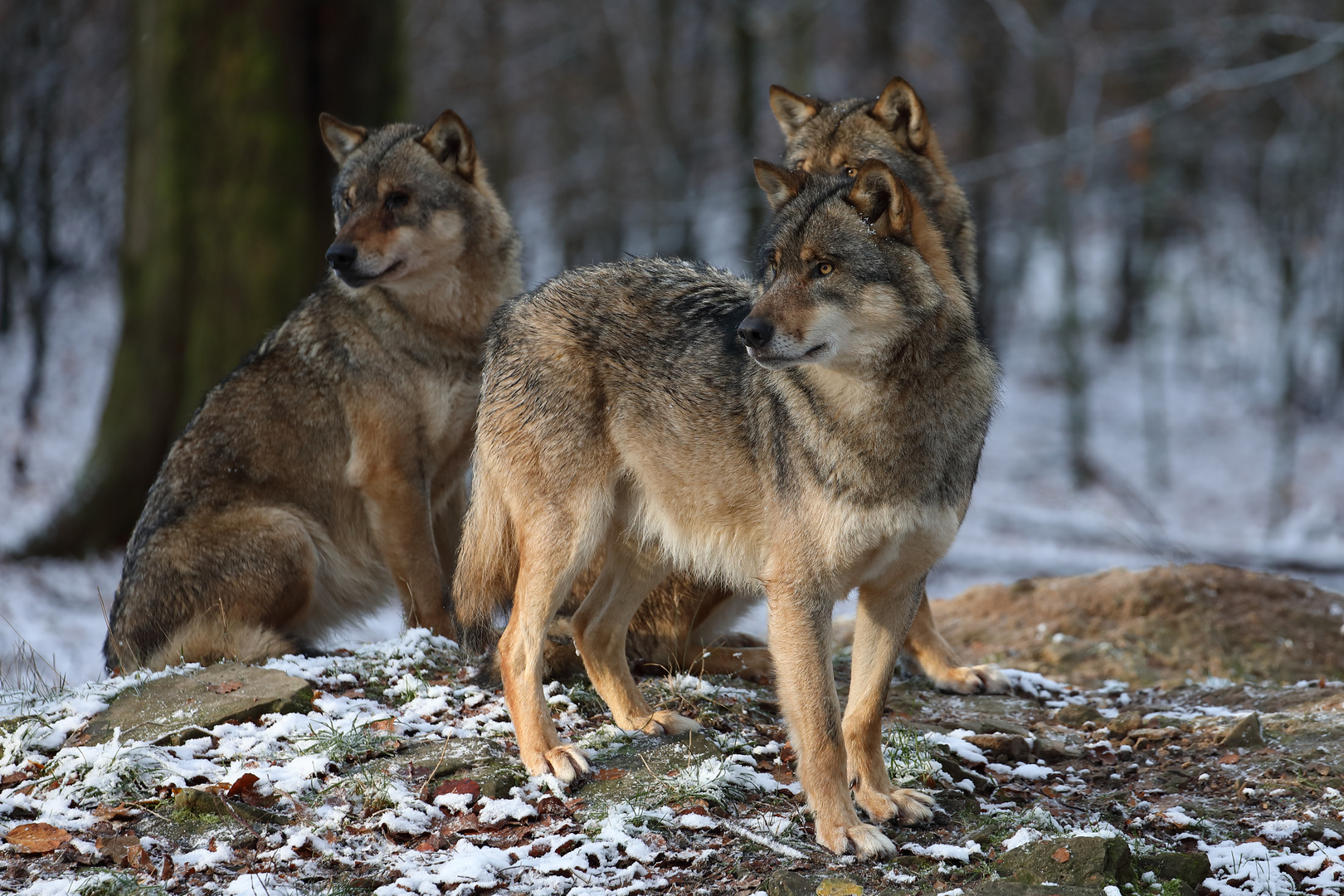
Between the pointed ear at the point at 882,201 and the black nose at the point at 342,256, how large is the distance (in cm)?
300

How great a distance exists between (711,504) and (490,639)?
1.36 metres

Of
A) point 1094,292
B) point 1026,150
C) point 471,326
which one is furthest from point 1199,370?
point 471,326

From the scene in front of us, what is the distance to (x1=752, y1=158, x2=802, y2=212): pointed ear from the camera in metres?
4.22

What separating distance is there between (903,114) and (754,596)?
272cm

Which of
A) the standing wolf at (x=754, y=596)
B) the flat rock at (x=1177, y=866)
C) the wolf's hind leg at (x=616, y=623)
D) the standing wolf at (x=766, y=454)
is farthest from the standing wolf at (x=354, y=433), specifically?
the flat rock at (x=1177, y=866)

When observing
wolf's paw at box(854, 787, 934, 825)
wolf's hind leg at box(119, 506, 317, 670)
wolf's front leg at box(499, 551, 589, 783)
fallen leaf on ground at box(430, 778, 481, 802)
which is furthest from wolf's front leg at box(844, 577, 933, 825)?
wolf's hind leg at box(119, 506, 317, 670)

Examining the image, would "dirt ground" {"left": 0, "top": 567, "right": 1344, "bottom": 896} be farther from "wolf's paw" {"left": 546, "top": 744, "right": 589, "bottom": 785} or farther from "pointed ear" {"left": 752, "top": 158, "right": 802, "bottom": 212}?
"pointed ear" {"left": 752, "top": 158, "right": 802, "bottom": 212}

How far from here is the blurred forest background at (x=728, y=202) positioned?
9.51m

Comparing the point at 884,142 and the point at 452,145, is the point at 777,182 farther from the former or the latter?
the point at 452,145

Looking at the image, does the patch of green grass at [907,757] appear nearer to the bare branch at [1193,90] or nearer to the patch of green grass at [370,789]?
the patch of green grass at [370,789]

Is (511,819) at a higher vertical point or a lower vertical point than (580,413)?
lower

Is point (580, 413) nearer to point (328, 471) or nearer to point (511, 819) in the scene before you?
point (511, 819)

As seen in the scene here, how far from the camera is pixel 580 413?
4617 mm

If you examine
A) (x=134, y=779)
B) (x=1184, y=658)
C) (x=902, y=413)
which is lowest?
(x=1184, y=658)
